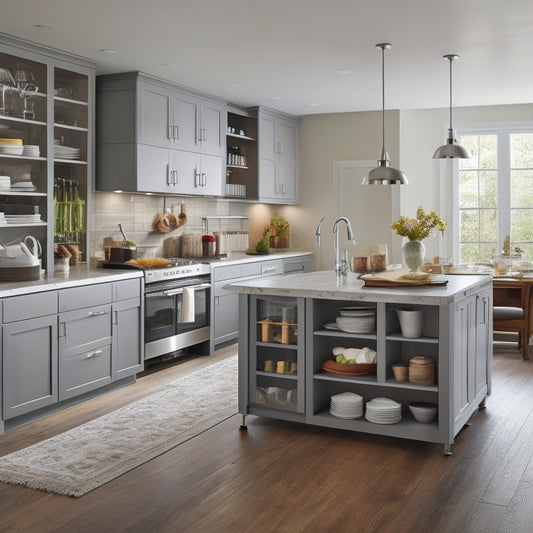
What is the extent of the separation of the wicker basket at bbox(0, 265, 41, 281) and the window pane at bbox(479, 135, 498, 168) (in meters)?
5.61

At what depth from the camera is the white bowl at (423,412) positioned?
411 cm

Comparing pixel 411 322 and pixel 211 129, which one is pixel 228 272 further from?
pixel 411 322

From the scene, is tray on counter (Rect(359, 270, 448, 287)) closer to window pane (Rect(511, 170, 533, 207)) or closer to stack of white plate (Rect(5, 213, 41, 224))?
stack of white plate (Rect(5, 213, 41, 224))

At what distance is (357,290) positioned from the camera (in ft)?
13.6

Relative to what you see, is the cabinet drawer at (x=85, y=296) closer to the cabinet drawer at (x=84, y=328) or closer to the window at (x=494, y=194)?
the cabinet drawer at (x=84, y=328)

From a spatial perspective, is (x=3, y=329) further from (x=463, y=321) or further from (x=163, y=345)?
(x=463, y=321)

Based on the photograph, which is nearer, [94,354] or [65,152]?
[94,354]

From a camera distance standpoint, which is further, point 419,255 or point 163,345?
point 163,345

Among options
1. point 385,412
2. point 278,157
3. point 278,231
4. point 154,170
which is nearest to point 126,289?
point 154,170

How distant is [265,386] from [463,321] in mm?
1259

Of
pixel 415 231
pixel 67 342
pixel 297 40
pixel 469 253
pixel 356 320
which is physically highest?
pixel 297 40

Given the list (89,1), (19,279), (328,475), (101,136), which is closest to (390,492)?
(328,475)

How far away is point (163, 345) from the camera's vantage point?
6.06 metres

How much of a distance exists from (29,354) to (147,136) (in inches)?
94.1
